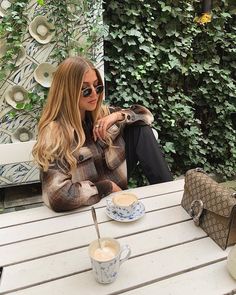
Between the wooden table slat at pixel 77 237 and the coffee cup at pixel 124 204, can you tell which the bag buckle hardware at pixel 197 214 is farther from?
the coffee cup at pixel 124 204

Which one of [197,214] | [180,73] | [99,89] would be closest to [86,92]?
[99,89]

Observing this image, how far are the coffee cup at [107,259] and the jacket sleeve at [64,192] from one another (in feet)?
1.01

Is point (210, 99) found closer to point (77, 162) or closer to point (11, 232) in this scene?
point (77, 162)

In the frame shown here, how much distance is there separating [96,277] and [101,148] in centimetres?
76

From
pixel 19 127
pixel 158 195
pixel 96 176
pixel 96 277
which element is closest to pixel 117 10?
pixel 19 127

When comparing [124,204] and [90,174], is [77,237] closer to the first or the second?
[124,204]

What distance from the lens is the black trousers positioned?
1.54 m

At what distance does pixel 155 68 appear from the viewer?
252cm

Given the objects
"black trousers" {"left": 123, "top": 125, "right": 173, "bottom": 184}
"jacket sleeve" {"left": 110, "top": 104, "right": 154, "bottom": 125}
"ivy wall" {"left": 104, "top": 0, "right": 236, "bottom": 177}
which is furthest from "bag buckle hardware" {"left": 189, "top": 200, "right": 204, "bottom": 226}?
"ivy wall" {"left": 104, "top": 0, "right": 236, "bottom": 177}

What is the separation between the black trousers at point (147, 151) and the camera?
5.06 ft

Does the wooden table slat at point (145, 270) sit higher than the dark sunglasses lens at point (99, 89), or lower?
lower

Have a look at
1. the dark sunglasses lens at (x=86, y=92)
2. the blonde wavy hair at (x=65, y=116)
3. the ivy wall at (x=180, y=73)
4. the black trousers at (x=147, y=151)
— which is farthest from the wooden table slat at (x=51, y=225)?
the ivy wall at (x=180, y=73)

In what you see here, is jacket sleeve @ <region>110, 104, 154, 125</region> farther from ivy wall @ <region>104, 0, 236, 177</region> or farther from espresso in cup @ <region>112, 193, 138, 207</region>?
ivy wall @ <region>104, 0, 236, 177</region>

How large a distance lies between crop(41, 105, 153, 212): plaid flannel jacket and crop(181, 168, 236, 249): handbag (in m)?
0.34
